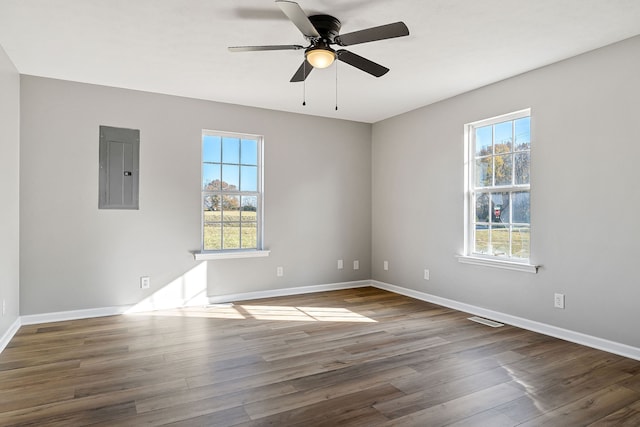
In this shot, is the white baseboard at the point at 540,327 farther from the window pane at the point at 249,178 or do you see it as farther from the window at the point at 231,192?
the window pane at the point at 249,178

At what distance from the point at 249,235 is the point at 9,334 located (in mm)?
2570

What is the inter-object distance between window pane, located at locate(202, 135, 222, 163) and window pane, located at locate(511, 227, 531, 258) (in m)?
3.50

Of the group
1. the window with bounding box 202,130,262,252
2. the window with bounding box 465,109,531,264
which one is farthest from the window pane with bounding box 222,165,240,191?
the window with bounding box 465,109,531,264

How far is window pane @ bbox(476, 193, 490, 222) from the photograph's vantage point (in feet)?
13.9

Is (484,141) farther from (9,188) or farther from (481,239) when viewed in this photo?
(9,188)

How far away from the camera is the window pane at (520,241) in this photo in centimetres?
379

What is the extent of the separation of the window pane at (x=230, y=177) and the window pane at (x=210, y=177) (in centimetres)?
8

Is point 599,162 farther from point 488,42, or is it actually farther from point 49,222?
point 49,222

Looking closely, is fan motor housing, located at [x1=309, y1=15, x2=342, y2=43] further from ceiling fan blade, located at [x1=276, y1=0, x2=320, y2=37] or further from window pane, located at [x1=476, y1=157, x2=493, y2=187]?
window pane, located at [x1=476, y1=157, x2=493, y2=187]

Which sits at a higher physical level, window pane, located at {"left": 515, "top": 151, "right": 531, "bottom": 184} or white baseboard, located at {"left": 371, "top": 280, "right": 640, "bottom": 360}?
window pane, located at {"left": 515, "top": 151, "right": 531, "bottom": 184}

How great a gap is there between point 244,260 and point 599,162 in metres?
3.83

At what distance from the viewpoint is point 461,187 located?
174 inches

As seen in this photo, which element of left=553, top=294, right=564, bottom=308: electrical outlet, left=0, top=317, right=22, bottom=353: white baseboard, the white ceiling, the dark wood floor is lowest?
the dark wood floor

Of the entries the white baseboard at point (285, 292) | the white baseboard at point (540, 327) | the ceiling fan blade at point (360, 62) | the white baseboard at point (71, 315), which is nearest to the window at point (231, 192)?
the white baseboard at point (285, 292)
